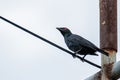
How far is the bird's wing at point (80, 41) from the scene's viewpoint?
6917 mm

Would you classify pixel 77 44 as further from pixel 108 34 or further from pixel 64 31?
pixel 108 34

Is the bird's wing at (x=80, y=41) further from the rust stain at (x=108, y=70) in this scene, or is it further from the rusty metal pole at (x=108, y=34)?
the rust stain at (x=108, y=70)

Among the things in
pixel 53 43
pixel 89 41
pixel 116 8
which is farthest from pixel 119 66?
pixel 89 41

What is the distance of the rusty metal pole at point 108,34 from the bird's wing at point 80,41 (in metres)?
0.45

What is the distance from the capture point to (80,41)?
759cm

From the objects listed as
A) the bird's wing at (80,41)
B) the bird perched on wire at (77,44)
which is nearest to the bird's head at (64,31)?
the bird perched on wire at (77,44)

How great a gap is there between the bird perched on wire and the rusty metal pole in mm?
171

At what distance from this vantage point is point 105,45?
6035 mm

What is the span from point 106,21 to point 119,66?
1.03 metres

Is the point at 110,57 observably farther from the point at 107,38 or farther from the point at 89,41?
the point at 89,41

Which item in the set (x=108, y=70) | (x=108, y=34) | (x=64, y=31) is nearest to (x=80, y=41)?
(x=64, y=31)

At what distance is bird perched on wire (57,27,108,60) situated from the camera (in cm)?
701

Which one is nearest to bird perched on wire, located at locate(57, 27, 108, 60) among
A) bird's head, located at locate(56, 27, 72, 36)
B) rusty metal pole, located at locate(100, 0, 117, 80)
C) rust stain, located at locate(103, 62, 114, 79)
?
bird's head, located at locate(56, 27, 72, 36)

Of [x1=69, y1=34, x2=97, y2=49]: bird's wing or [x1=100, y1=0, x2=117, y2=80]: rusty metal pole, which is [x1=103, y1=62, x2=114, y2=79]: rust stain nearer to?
[x1=100, y1=0, x2=117, y2=80]: rusty metal pole
